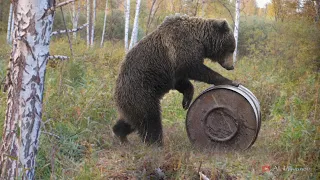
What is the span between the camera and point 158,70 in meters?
5.68

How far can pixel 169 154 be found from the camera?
482cm

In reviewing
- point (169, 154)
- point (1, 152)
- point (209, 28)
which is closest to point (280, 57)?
point (209, 28)

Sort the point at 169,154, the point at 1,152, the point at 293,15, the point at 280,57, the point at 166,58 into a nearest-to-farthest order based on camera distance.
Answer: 1. the point at 1,152
2. the point at 169,154
3. the point at 166,58
4. the point at 280,57
5. the point at 293,15

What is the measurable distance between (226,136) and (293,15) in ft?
36.5

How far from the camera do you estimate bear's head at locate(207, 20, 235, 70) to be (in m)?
5.93

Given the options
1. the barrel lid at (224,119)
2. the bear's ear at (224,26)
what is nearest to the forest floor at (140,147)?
the barrel lid at (224,119)

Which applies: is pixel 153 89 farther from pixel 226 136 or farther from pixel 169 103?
pixel 169 103

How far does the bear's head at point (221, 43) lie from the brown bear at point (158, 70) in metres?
0.02

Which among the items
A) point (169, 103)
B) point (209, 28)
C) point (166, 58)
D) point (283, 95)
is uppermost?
point (209, 28)

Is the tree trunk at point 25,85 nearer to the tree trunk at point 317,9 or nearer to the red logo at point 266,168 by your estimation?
the red logo at point 266,168

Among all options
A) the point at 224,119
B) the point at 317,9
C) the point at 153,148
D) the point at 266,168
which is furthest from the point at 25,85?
the point at 317,9

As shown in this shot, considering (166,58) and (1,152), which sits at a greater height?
(166,58)

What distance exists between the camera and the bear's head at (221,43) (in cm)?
593

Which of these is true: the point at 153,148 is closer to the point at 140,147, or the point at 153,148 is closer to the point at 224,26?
the point at 140,147
